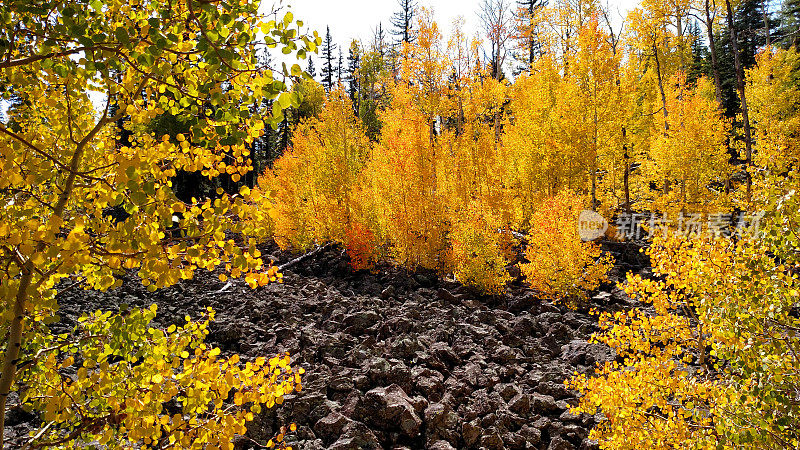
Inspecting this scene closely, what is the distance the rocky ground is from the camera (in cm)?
519

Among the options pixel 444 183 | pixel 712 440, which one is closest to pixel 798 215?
pixel 712 440

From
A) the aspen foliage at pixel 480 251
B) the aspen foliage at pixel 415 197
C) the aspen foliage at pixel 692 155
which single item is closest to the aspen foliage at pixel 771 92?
the aspen foliage at pixel 692 155

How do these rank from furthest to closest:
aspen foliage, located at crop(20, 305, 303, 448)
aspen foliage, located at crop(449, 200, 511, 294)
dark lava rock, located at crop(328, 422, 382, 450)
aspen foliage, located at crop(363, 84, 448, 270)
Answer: aspen foliage, located at crop(363, 84, 448, 270), aspen foliage, located at crop(449, 200, 511, 294), dark lava rock, located at crop(328, 422, 382, 450), aspen foliage, located at crop(20, 305, 303, 448)

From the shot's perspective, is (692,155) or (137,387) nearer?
(137,387)

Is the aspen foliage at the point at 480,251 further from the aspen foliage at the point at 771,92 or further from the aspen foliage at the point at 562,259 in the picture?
the aspen foliage at the point at 771,92

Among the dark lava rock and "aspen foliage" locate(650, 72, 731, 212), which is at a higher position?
"aspen foliage" locate(650, 72, 731, 212)

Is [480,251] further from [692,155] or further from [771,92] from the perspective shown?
[771,92]

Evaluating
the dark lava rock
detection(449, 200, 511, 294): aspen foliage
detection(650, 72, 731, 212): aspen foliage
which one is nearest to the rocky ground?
the dark lava rock

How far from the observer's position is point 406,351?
275 inches

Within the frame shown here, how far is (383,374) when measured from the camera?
6.22 m

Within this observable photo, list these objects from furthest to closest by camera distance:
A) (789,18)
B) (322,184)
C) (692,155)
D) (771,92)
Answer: (789,18) < (771,92) < (322,184) < (692,155)

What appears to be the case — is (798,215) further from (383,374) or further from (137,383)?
(383,374)

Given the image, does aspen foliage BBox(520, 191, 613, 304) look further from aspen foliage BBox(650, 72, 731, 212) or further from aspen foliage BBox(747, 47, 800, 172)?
aspen foliage BBox(747, 47, 800, 172)

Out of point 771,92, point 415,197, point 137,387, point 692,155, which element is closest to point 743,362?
point 137,387
